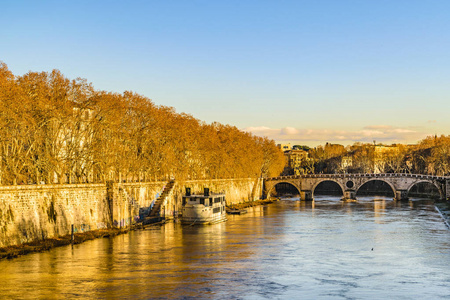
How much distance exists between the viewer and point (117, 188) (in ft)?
209

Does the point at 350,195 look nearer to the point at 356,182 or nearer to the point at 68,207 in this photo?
the point at 356,182

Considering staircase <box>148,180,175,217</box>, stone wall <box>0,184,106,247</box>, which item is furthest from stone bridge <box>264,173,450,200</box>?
stone wall <box>0,184,106,247</box>

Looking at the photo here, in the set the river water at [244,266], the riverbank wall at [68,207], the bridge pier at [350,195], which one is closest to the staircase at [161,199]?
the riverbank wall at [68,207]

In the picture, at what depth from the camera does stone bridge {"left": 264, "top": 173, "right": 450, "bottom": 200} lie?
117 metres

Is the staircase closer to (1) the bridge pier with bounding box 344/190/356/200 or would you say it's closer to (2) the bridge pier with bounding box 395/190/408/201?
(1) the bridge pier with bounding box 344/190/356/200

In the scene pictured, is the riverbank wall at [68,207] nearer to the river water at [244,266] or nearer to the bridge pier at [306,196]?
the river water at [244,266]

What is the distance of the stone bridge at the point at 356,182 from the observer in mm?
116625

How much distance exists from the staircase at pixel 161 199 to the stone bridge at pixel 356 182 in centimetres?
5608

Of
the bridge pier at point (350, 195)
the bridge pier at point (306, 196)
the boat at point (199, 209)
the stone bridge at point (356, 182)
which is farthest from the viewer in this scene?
the bridge pier at point (306, 196)

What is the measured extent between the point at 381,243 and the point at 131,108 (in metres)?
36.8

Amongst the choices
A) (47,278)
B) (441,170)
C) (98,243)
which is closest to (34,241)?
(98,243)

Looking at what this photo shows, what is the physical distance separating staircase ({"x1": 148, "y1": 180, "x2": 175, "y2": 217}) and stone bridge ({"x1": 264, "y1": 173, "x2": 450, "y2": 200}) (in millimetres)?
56077

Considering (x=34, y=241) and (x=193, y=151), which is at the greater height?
(x=193, y=151)

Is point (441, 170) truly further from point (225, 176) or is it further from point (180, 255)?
point (180, 255)
